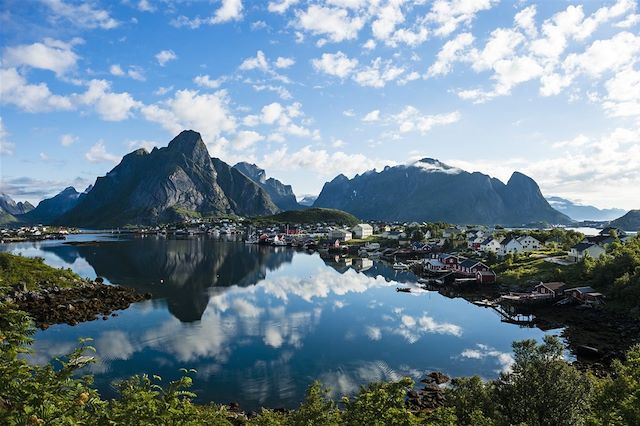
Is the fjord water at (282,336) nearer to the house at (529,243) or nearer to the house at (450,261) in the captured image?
the house at (450,261)

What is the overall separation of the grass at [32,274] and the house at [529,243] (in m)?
94.8

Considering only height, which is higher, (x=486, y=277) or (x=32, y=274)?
(x=32, y=274)

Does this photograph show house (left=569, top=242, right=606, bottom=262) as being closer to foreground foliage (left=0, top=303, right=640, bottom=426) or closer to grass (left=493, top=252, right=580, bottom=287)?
grass (left=493, top=252, right=580, bottom=287)

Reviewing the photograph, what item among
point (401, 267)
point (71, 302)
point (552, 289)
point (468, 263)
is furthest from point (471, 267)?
point (71, 302)

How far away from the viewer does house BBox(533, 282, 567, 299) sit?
196 feet

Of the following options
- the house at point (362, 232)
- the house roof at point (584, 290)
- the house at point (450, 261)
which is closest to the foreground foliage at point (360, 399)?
the house roof at point (584, 290)

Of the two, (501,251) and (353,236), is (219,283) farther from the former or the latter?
(353,236)

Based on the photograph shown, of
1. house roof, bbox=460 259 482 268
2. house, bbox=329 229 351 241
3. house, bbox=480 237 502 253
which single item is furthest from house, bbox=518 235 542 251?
house, bbox=329 229 351 241

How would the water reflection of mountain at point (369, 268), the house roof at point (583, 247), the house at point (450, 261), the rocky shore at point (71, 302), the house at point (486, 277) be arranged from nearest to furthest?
the rocky shore at point (71, 302)
the house at point (486, 277)
the house roof at point (583, 247)
the water reflection of mountain at point (369, 268)
the house at point (450, 261)

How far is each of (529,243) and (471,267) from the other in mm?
30907

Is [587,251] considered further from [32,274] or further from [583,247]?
[32,274]

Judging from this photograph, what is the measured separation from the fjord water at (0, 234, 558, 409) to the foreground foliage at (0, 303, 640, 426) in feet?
50.0

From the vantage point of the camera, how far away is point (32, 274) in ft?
203

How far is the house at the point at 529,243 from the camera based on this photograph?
332ft
